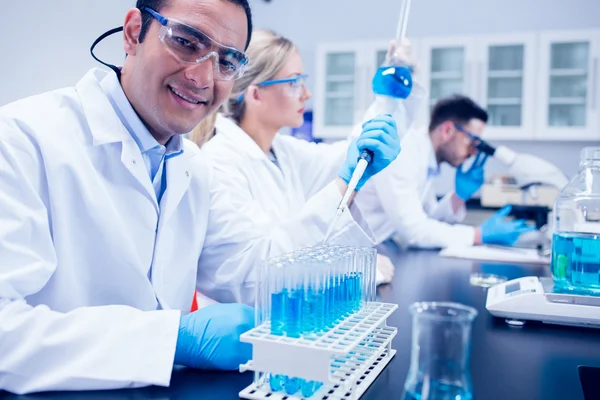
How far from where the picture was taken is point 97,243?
1.17 meters

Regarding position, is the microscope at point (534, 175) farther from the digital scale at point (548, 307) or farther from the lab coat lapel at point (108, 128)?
the lab coat lapel at point (108, 128)

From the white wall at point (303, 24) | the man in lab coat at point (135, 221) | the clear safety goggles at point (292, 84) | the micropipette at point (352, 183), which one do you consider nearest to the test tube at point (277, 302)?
the man in lab coat at point (135, 221)

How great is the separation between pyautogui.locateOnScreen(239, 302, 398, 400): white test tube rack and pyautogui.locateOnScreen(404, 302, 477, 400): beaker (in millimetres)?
101

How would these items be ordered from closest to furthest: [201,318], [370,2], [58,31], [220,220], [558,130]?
[201,318] < [220,220] < [58,31] < [558,130] < [370,2]

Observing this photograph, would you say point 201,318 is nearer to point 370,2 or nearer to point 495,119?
point 495,119

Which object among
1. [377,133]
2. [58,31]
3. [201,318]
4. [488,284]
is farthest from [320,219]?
[58,31]

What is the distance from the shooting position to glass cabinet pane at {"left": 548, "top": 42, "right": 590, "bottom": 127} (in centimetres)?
441

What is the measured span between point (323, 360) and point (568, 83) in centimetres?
456

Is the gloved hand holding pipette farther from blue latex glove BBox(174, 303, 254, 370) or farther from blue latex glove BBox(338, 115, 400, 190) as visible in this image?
blue latex glove BBox(174, 303, 254, 370)

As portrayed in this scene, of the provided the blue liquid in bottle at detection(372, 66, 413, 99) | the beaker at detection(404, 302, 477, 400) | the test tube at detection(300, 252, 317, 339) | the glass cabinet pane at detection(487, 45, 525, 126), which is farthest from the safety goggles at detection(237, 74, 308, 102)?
the glass cabinet pane at detection(487, 45, 525, 126)

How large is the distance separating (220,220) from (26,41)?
1.98 m

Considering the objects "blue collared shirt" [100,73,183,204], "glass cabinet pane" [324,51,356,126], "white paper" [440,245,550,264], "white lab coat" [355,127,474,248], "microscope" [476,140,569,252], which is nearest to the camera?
"blue collared shirt" [100,73,183,204]

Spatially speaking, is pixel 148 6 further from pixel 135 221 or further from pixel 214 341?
pixel 214 341

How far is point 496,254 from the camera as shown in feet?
7.64
